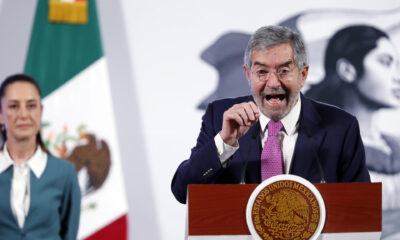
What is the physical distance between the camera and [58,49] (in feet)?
12.1

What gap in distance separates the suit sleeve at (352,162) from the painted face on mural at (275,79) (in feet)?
0.82

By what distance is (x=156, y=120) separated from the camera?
3.80 m

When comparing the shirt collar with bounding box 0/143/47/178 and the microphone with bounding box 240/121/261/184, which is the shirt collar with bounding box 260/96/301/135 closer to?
the microphone with bounding box 240/121/261/184

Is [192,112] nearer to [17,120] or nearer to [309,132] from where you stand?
[17,120]

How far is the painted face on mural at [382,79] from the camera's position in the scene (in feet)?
13.6

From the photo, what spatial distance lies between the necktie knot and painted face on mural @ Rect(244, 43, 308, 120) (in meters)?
0.02

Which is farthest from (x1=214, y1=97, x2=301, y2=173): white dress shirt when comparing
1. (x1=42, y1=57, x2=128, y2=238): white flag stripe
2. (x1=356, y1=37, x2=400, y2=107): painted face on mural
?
(x1=356, y1=37, x2=400, y2=107): painted face on mural

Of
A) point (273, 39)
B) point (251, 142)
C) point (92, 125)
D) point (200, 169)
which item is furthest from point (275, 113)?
point (92, 125)

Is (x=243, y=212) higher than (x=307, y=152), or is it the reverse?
(x=307, y=152)

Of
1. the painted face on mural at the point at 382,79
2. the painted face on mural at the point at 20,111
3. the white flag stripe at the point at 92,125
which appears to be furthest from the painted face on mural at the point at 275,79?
the painted face on mural at the point at 382,79

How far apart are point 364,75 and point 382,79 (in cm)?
15

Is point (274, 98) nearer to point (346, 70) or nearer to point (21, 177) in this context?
point (21, 177)

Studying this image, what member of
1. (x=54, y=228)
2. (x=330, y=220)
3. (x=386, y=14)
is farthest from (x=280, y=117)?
A: (x=386, y=14)

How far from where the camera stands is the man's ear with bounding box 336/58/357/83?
412 centimetres
